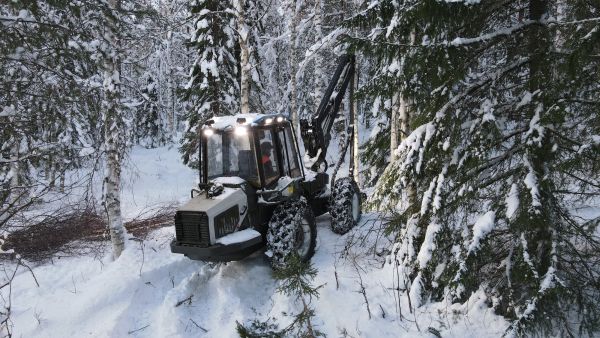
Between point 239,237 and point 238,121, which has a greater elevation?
point 238,121

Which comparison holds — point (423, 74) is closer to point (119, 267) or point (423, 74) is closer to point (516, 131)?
point (516, 131)

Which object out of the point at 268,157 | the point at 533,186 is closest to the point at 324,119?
the point at 268,157

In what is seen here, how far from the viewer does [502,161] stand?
4.80 m

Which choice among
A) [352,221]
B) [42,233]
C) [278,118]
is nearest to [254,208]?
[278,118]

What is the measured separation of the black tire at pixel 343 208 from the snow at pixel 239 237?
2.00 m

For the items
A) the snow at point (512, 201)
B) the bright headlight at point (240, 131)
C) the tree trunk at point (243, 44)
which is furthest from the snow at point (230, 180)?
the tree trunk at point (243, 44)

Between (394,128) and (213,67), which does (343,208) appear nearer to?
(394,128)

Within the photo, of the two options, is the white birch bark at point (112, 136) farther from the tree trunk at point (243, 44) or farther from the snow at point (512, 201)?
the snow at point (512, 201)

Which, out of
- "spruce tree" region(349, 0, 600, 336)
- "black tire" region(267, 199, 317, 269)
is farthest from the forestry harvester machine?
"spruce tree" region(349, 0, 600, 336)

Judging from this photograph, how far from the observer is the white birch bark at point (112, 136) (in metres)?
8.17

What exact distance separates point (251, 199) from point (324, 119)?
341cm

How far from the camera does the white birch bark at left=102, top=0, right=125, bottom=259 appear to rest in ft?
26.8

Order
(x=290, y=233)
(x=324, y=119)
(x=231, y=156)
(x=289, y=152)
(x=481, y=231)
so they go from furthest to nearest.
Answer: (x=324, y=119)
(x=289, y=152)
(x=231, y=156)
(x=290, y=233)
(x=481, y=231)

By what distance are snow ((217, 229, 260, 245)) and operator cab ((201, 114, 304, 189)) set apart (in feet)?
2.63
